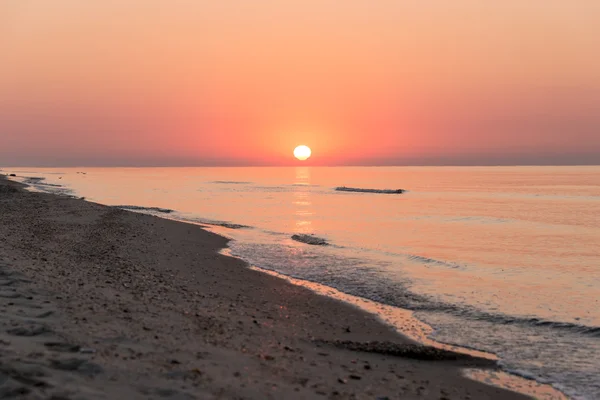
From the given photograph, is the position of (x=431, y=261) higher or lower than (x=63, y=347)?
lower

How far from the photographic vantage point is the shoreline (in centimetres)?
848

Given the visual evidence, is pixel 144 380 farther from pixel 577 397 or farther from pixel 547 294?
pixel 547 294

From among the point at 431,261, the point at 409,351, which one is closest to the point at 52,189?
the point at 431,261

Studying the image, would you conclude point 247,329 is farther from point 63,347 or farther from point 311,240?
point 311,240

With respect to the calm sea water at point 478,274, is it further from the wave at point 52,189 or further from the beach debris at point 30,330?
the wave at point 52,189

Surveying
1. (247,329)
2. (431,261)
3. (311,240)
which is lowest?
(431,261)

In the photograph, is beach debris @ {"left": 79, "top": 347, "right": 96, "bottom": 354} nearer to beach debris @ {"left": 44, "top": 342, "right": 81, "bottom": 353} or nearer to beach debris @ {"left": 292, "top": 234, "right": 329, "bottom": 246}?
beach debris @ {"left": 44, "top": 342, "right": 81, "bottom": 353}

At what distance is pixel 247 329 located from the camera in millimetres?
11727

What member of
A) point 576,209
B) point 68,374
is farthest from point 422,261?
point 576,209

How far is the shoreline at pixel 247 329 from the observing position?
8.48m

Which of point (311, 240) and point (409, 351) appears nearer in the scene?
point (409, 351)

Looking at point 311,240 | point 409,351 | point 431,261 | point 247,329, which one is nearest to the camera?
point 409,351

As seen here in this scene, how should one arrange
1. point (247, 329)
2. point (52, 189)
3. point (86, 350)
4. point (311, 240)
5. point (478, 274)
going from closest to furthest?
1. point (86, 350)
2. point (247, 329)
3. point (478, 274)
4. point (311, 240)
5. point (52, 189)

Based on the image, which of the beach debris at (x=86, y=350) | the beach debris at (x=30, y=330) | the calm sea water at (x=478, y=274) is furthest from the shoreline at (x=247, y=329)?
the calm sea water at (x=478, y=274)
